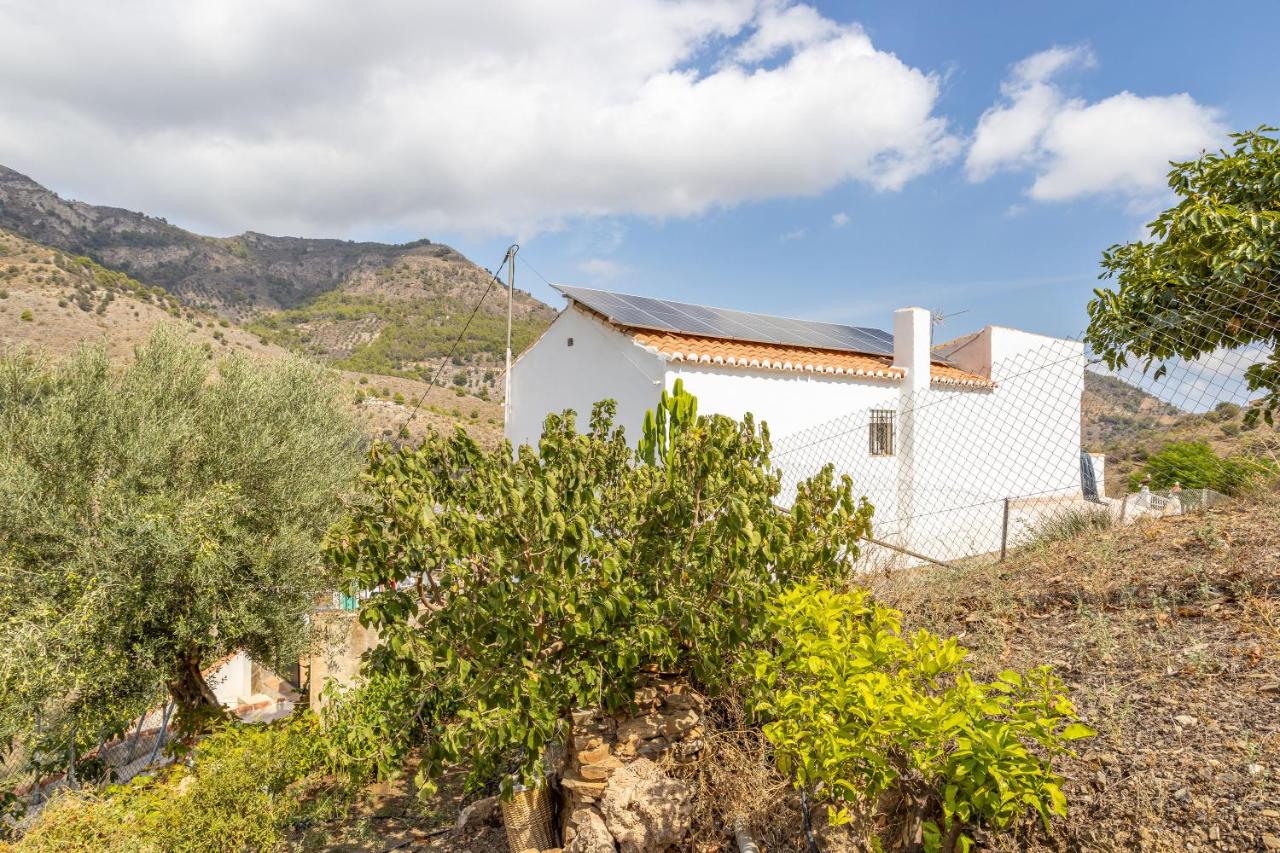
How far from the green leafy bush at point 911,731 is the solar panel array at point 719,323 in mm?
8340

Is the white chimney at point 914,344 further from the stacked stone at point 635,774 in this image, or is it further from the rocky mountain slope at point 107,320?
the rocky mountain slope at point 107,320

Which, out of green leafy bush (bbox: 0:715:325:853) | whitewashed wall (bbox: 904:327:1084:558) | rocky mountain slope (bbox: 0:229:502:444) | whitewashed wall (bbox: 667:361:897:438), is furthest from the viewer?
rocky mountain slope (bbox: 0:229:502:444)

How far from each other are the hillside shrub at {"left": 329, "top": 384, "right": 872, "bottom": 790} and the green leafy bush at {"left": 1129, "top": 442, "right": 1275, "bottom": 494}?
4937 millimetres

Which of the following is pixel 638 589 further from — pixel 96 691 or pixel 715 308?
pixel 715 308

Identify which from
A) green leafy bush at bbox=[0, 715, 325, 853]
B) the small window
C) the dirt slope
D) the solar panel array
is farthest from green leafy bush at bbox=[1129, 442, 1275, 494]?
green leafy bush at bbox=[0, 715, 325, 853]

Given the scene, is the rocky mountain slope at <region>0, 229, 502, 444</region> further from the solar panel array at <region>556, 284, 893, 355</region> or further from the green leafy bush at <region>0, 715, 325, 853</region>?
the green leafy bush at <region>0, 715, 325, 853</region>

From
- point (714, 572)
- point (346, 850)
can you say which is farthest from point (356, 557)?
point (346, 850)

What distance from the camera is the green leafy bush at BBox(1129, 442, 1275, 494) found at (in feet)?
21.1

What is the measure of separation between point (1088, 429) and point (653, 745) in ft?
36.5

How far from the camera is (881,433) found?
1260cm

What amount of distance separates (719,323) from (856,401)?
9.72 ft

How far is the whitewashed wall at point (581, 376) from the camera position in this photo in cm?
1074

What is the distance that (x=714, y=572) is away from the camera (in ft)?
13.3

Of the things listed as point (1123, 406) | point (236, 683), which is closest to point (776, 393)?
point (1123, 406)
